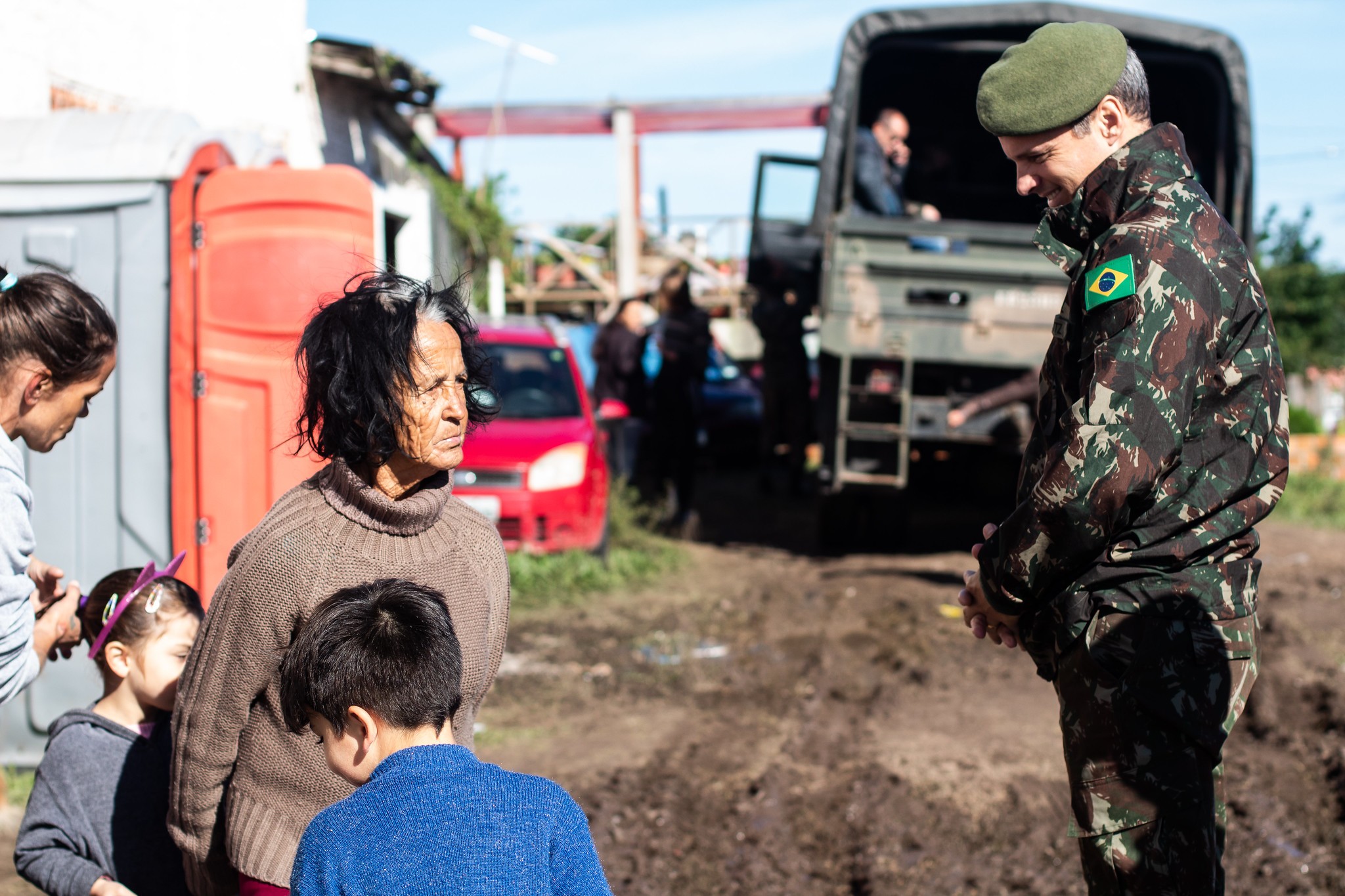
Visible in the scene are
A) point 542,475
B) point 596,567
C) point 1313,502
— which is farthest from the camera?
point 1313,502

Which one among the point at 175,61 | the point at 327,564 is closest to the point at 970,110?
the point at 175,61

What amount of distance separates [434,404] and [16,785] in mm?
3346

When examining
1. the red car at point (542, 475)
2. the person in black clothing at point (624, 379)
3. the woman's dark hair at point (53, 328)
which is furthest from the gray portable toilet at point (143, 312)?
the person in black clothing at point (624, 379)

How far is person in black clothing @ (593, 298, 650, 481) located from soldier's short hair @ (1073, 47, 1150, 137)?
7027 mm

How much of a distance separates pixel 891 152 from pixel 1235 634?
6.73 meters

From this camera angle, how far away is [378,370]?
204cm

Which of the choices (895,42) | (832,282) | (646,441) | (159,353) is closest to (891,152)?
(895,42)

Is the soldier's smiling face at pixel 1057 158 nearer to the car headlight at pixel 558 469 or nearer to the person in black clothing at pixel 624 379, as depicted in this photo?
the car headlight at pixel 558 469

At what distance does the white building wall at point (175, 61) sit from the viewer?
5875 mm

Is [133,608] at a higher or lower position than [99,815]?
higher

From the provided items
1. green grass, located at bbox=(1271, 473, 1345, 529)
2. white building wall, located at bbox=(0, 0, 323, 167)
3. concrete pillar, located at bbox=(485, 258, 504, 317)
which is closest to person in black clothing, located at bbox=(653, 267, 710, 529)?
white building wall, located at bbox=(0, 0, 323, 167)

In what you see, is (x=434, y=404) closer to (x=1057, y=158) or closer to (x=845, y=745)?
(x=1057, y=158)

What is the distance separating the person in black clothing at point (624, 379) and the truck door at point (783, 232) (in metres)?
1.10

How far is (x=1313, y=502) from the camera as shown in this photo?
12094 mm
